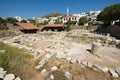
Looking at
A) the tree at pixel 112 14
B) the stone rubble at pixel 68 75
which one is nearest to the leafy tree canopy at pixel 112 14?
the tree at pixel 112 14

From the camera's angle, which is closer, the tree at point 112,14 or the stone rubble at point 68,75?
the stone rubble at point 68,75

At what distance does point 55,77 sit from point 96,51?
746 cm

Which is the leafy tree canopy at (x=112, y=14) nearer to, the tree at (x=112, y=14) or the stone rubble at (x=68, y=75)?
the tree at (x=112, y=14)

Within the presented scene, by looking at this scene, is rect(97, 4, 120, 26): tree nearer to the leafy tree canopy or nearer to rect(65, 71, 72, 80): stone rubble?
the leafy tree canopy

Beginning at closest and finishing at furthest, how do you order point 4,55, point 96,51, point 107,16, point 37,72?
point 37,72
point 4,55
point 96,51
point 107,16

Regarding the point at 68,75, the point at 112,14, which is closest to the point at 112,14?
A: the point at 112,14

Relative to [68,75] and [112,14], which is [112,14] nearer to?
[112,14]

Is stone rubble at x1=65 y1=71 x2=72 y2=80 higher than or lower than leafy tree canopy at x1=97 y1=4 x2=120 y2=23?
lower

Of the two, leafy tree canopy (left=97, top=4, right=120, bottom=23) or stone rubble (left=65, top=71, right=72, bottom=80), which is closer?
stone rubble (left=65, top=71, right=72, bottom=80)

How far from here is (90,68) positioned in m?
9.23

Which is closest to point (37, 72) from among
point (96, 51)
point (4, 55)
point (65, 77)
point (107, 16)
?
point (65, 77)

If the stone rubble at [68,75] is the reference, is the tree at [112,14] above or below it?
above

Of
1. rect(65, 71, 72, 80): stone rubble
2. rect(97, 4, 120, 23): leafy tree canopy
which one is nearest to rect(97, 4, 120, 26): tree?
rect(97, 4, 120, 23): leafy tree canopy

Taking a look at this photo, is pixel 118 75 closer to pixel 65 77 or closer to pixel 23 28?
pixel 65 77
